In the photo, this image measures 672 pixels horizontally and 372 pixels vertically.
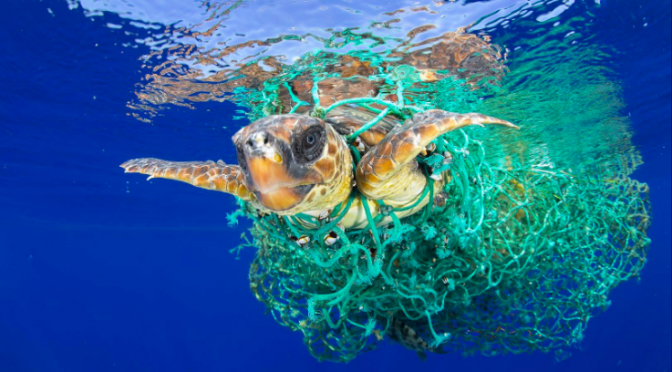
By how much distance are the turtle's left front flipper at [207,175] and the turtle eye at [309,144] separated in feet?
2.38

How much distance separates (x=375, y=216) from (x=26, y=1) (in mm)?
5388

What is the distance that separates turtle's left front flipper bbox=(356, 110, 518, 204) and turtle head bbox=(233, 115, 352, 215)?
0.23 meters

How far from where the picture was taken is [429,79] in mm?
5844

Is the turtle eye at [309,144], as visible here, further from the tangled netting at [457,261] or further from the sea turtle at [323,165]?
the tangled netting at [457,261]

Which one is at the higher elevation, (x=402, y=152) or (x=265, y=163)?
(x=265, y=163)

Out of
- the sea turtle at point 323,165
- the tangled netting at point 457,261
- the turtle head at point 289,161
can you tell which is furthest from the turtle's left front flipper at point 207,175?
the turtle head at point 289,161

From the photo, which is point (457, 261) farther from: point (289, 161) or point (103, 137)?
point (103, 137)

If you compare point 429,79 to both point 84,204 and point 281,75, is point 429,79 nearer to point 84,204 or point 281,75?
point 281,75

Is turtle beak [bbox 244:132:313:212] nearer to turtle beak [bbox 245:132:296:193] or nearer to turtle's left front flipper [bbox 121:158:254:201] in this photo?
turtle beak [bbox 245:132:296:193]

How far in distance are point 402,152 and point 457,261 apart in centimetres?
165

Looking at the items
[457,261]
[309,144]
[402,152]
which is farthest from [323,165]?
[457,261]

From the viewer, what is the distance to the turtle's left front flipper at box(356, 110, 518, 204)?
6.56 ft

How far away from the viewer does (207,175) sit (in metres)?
2.85

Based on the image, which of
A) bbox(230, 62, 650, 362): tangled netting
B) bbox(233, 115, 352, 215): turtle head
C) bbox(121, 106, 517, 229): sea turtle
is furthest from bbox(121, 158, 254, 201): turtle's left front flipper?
bbox(233, 115, 352, 215): turtle head
